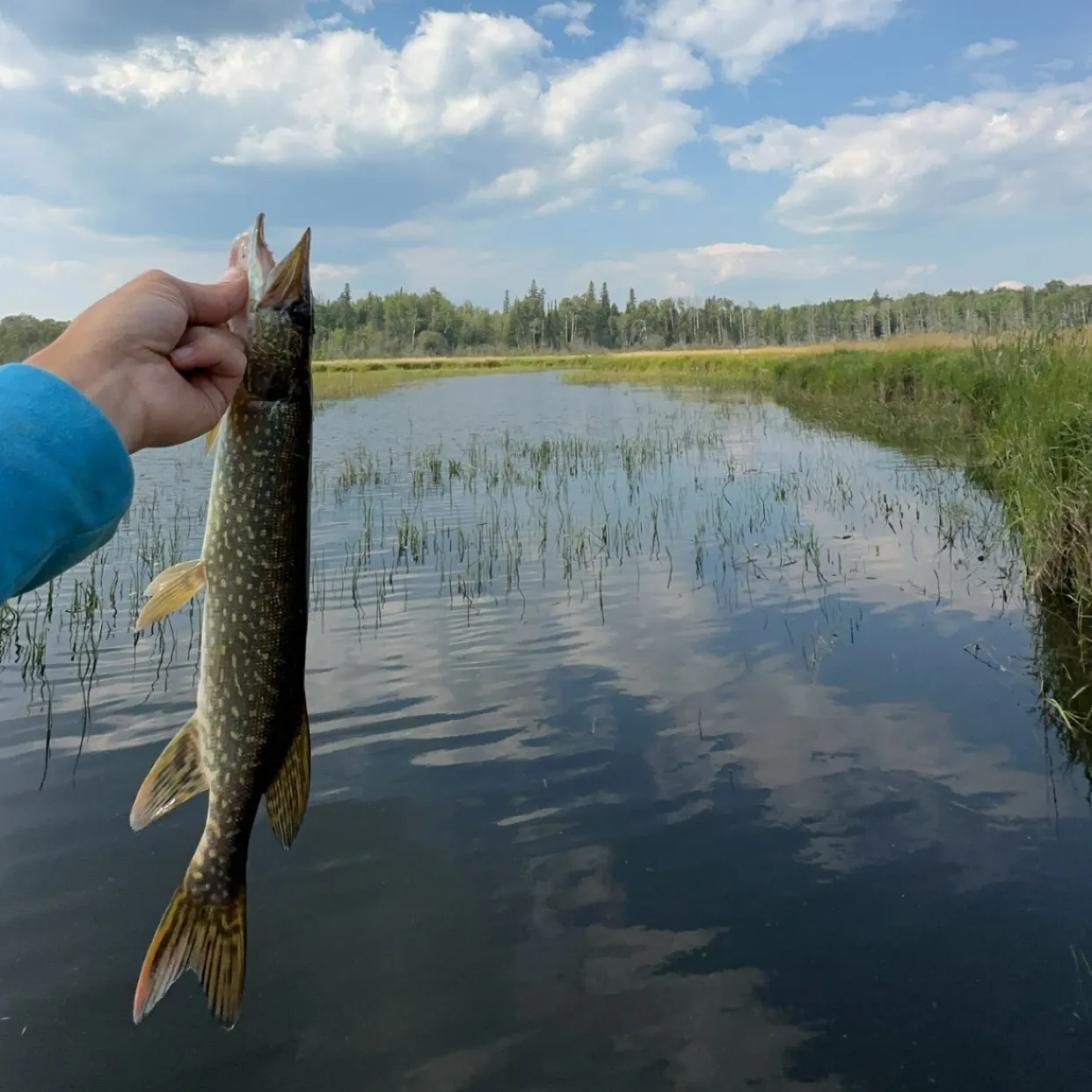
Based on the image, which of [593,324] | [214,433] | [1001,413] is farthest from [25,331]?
[593,324]

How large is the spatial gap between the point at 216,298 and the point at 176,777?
1.11 meters

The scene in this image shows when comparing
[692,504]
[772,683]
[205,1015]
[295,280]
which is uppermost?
[295,280]

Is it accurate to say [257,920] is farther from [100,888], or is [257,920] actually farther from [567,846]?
[567,846]

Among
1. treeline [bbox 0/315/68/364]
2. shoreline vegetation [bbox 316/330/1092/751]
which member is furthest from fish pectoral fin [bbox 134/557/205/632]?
treeline [bbox 0/315/68/364]

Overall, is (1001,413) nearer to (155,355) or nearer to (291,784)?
(291,784)

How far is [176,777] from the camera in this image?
2.16 meters

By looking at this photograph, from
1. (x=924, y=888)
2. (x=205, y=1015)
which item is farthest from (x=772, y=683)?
(x=205, y=1015)

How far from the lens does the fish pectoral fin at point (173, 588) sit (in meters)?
2.14

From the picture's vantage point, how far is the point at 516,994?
3943 millimetres

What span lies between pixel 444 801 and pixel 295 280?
4.07 m

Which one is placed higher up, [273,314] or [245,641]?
[273,314]

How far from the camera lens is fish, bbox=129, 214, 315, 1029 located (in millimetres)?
2082

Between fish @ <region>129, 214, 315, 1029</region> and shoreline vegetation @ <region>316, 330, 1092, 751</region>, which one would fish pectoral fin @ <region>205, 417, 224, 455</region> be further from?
shoreline vegetation @ <region>316, 330, 1092, 751</region>

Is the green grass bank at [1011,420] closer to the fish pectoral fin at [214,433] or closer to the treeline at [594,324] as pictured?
the fish pectoral fin at [214,433]
